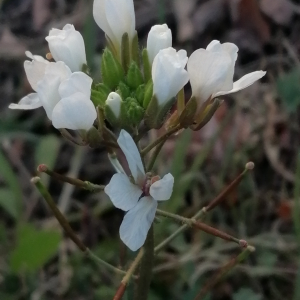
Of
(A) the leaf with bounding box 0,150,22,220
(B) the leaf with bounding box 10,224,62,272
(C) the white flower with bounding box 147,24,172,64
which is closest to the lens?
(C) the white flower with bounding box 147,24,172,64

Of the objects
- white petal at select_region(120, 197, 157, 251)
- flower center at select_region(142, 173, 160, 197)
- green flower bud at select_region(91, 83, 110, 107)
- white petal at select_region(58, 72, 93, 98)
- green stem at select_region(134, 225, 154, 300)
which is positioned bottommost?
green stem at select_region(134, 225, 154, 300)

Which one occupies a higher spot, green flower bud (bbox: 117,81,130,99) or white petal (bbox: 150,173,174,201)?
green flower bud (bbox: 117,81,130,99)

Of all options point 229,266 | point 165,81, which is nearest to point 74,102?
point 165,81

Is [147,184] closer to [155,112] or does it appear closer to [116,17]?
[155,112]

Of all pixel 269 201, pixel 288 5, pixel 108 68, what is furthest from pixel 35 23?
pixel 108 68

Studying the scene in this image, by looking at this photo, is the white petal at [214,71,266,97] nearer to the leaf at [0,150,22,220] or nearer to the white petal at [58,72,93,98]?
the white petal at [58,72,93,98]

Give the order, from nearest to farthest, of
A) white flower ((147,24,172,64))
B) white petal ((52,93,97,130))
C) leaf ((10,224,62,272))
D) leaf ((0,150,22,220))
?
white petal ((52,93,97,130)) < white flower ((147,24,172,64)) < leaf ((10,224,62,272)) < leaf ((0,150,22,220))

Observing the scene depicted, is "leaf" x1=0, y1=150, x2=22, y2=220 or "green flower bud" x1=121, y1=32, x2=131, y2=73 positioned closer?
"green flower bud" x1=121, y1=32, x2=131, y2=73

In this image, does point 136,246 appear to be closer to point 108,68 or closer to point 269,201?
point 108,68

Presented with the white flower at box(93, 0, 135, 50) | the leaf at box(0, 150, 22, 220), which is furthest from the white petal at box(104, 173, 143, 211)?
the leaf at box(0, 150, 22, 220)
